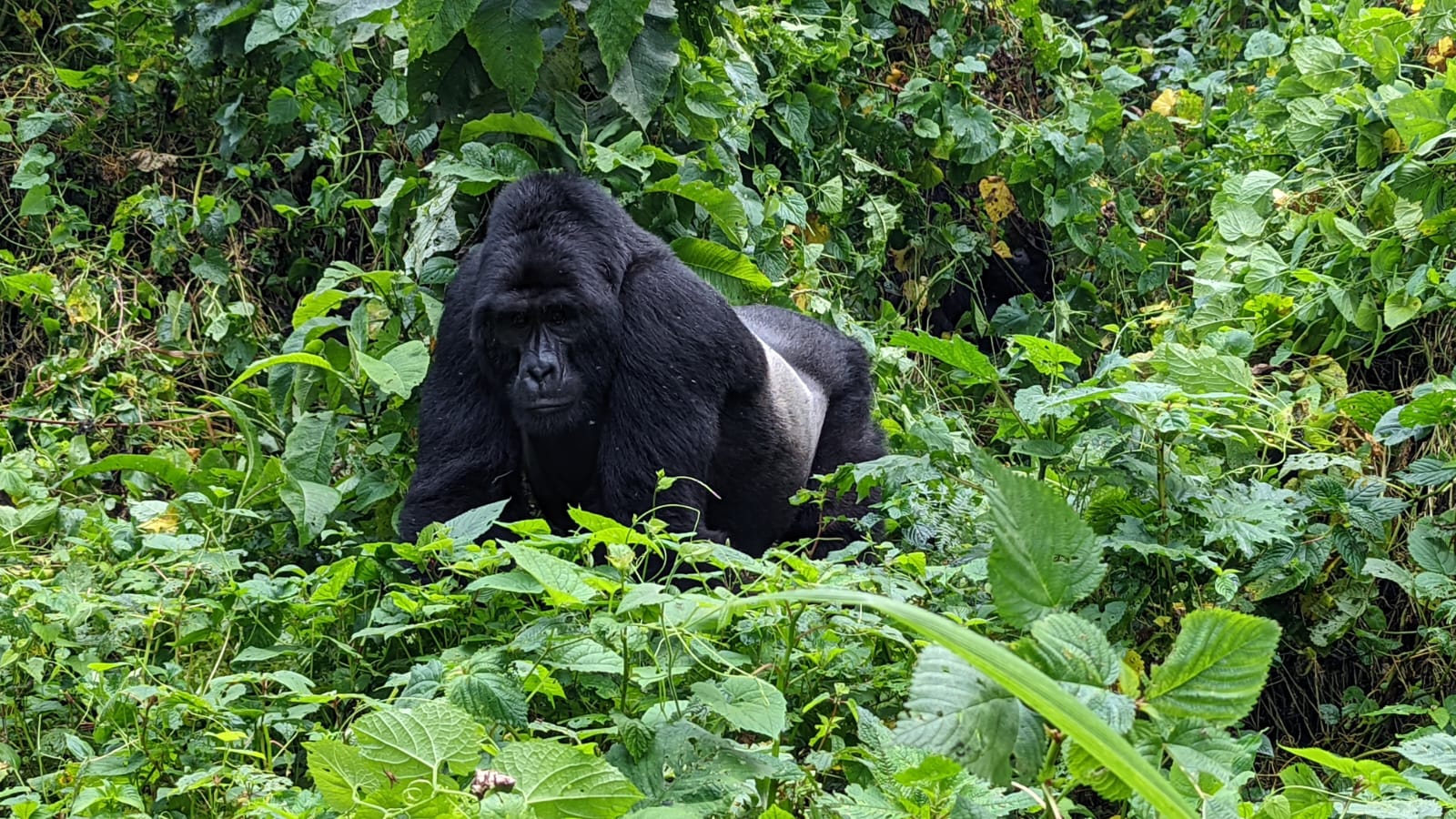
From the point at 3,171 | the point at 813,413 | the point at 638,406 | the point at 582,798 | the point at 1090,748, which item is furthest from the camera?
the point at 3,171

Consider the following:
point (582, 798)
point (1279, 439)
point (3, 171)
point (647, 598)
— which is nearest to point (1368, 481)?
point (1279, 439)

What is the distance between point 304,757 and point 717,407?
5.32 feet

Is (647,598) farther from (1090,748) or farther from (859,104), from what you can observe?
(859,104)

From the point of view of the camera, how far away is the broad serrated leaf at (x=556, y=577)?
210cm

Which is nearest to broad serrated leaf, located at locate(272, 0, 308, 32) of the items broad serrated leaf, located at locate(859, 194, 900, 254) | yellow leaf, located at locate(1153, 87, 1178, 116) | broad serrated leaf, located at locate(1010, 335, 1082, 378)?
broad serrated leaf, located at locate(859, 194, 900, 254)

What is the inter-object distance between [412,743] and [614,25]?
258 centimetres

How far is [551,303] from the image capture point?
358 centimetres

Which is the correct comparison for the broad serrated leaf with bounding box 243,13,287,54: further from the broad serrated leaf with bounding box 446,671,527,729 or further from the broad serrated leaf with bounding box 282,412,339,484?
the broad serrated leaf with bounding box 446,671,527,729

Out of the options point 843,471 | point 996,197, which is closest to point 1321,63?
point 996,197

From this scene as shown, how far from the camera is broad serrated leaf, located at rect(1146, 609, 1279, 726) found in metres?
1.47

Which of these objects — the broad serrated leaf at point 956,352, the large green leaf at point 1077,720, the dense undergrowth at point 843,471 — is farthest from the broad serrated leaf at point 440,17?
the large green leaf at point 1077,720

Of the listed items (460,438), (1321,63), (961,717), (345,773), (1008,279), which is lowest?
(1008,279)

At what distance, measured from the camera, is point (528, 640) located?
7.22 feet

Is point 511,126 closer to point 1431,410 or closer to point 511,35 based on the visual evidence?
point 511,35
